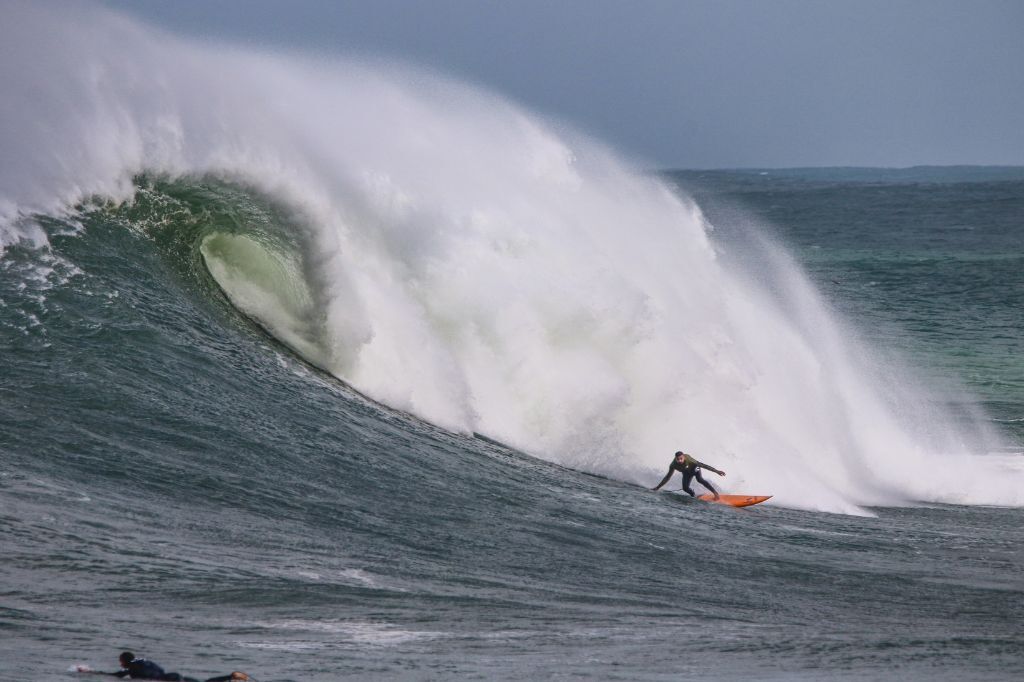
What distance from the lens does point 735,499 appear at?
15.0 metres

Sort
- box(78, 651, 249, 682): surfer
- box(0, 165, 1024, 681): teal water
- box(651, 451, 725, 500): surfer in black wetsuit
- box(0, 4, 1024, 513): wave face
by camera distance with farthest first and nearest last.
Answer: box(0, 4, 1024, 513): wave face, box(651, 451, 725, 500): surfer in black wetsuit, box(0, 165, 1024, 681): teal water, box(78, 651, 249, 682): surfer

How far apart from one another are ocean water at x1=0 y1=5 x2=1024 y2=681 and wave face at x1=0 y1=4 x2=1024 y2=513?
0.16 feet

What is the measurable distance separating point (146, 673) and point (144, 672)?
0.04 feet

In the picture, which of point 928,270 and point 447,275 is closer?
point 447,275

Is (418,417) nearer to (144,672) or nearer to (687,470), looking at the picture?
(687,470)

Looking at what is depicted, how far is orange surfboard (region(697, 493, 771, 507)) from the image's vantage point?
1476 centimetres

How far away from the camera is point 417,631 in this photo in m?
8.73

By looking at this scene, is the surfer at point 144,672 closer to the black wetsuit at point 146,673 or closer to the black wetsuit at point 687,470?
the black wetsuit at point 146,673

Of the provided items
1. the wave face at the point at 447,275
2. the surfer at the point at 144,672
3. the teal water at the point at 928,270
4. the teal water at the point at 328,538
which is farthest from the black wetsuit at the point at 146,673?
the teal water at the point at 928,270

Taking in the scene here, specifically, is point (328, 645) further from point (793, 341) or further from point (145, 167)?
point (793, 341)

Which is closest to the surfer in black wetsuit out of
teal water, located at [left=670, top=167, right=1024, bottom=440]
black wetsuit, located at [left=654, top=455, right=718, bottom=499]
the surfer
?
black wetsuit, located at [left=654, top=455, right=718, bottom=499]

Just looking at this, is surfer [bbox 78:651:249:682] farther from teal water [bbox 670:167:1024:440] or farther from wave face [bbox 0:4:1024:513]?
teal water [bbox 670:167:1024:440]

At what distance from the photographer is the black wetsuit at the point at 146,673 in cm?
714

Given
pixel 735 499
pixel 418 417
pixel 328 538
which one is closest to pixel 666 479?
pixel 735 499
